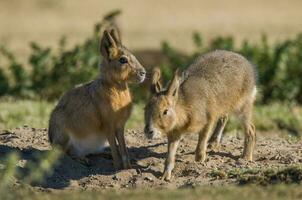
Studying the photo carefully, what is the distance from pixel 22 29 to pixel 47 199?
17.9 m

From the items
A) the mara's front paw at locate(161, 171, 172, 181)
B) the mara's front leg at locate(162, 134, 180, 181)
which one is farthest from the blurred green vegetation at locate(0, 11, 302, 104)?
the mara's front paw at locate(161, 171, 172, 181)

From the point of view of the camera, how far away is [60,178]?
27.9ft

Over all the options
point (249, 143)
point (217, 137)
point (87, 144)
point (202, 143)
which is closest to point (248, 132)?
point (249, 143)

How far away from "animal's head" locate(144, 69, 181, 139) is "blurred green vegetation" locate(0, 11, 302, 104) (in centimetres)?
531

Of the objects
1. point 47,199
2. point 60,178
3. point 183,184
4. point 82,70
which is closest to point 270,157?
point 183,184

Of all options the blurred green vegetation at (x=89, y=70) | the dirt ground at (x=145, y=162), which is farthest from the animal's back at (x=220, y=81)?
the blurred green vegetation at (x=89, y=70)

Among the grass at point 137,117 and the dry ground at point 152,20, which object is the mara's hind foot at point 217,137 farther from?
the dry ground at point 152,20

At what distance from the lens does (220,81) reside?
30.4 ft

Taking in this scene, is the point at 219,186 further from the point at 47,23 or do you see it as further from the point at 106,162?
the point at 47,23

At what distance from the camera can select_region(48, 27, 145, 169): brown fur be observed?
28.9 ft

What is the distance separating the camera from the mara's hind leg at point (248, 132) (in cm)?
915

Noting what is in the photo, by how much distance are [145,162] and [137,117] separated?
3.38m

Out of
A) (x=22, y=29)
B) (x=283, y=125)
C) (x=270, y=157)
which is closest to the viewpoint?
(x=270, y=157)

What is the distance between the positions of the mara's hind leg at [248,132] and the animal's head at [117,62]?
135cm
